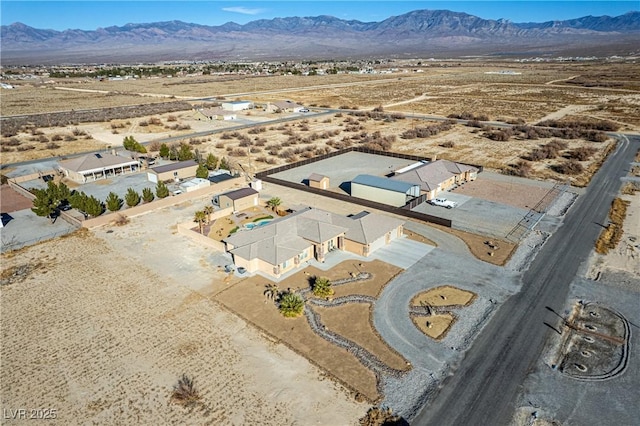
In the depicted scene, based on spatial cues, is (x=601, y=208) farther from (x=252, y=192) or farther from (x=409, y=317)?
(x=252, y=192)

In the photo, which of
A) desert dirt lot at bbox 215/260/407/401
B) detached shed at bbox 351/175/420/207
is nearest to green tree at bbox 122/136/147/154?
detached shed at bbox 351/175/420/207

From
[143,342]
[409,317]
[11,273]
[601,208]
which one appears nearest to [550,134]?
[601,208]

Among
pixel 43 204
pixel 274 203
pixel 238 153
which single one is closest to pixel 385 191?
pixel 274 203

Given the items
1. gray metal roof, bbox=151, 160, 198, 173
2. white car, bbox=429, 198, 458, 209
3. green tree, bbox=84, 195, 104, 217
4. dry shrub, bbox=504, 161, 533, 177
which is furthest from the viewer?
dry shrub, bbox=504, 161, 533, 177

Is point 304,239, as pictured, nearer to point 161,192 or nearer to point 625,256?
point 161,192

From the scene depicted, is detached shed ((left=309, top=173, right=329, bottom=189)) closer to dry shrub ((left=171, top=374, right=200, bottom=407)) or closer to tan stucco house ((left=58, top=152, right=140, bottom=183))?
tan stucco house ((left=58, top=152, right=140, bottom=183))

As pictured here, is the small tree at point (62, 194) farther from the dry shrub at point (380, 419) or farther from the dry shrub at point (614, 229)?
the dry shrub at point (614, 229)
